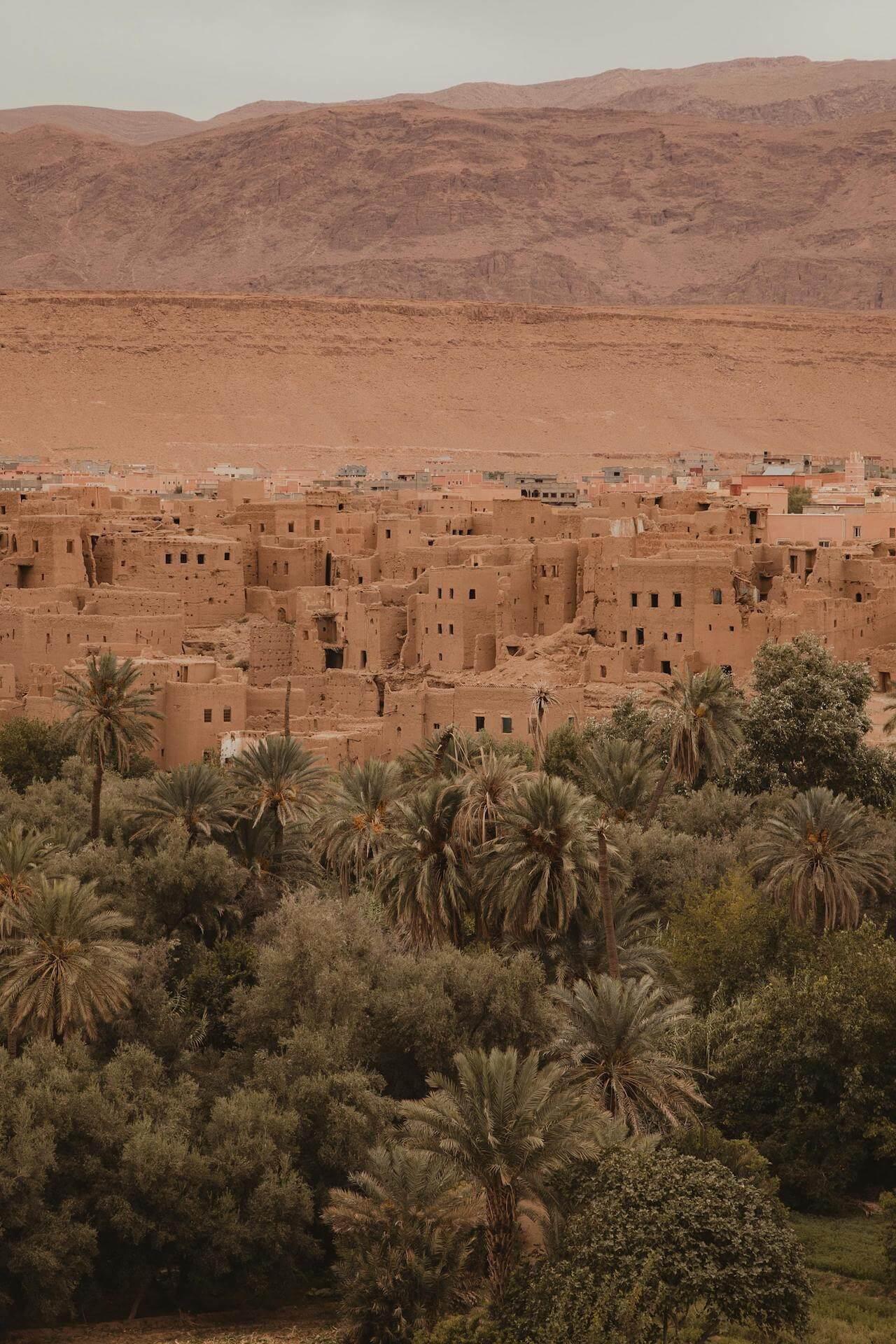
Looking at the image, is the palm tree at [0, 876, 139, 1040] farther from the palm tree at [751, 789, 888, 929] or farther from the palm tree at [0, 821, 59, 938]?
the palm tree at [751, 789, 888, 929]

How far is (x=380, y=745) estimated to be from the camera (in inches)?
1464

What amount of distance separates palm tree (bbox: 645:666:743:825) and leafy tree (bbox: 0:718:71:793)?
10.8 metres

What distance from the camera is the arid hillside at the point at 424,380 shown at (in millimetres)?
110812

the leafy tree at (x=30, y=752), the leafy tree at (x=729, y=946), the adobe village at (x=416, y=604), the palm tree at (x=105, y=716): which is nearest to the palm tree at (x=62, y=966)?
the palm tree at (x=105, y=716)

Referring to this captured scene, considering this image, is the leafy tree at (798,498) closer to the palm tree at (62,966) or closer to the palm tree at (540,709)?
the palm tree at (540,709)

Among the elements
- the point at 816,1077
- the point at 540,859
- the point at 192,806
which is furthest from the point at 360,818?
the point at 816,1077

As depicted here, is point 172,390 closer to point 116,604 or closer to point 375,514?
Result: point 375,514

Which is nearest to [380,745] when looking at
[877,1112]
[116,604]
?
[116,604]

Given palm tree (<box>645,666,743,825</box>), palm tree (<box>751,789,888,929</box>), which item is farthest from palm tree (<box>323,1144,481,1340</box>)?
palm tree (<box>645,666,743,825</box>)

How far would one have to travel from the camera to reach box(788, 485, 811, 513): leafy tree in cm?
5112

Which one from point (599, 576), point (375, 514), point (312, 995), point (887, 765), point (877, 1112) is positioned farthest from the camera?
point (375, 514)

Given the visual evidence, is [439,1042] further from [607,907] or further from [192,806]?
[192,806]

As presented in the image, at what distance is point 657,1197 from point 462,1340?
195cm

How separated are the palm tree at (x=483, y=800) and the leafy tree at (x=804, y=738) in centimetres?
1136
